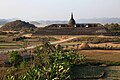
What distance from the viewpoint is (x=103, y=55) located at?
1518 inches

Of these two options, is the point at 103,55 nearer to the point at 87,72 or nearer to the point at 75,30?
the point at 87,72

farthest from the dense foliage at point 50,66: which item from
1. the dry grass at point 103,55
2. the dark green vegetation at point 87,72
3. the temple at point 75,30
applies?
the temple at point 75,30

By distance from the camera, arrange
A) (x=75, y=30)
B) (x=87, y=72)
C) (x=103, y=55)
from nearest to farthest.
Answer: (x=87, y=72)
(x=103, y=55)
(x=75, y=30)

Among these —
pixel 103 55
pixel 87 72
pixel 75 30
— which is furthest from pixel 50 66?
pixel 75 30

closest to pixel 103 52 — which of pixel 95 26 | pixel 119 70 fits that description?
pixel 119 70

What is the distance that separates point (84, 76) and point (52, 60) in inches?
136

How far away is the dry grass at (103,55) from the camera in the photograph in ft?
119

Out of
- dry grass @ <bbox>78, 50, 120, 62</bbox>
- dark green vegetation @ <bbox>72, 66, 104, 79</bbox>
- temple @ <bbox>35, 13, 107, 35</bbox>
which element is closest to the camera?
dark green vegetation @ <bbox>72, 66, 104, 79</bbox>

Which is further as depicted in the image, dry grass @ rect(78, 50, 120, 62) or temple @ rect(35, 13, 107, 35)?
temple @ rect(35, 13, 107, 35)

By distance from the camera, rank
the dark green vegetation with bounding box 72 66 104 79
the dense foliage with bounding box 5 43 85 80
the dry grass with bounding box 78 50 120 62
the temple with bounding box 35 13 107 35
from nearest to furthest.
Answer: the dense foliage with bounding box 5 43 85 80
the dark green vegetation with bounding box 72 66 104 79
the dry grass with bounding box 78 50 120 62
the temple with bounding box 35 13 107 35

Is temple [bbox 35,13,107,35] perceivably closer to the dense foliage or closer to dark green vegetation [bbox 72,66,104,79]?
the dense foliage

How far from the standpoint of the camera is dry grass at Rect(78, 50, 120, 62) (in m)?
36.1

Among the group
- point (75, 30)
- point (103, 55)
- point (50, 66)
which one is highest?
point (50, 66)

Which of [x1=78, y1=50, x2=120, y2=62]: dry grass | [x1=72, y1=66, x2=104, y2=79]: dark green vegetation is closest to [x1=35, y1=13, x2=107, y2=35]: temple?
[x1=78, y1=50, x2=120, y2=62]: dry grass
